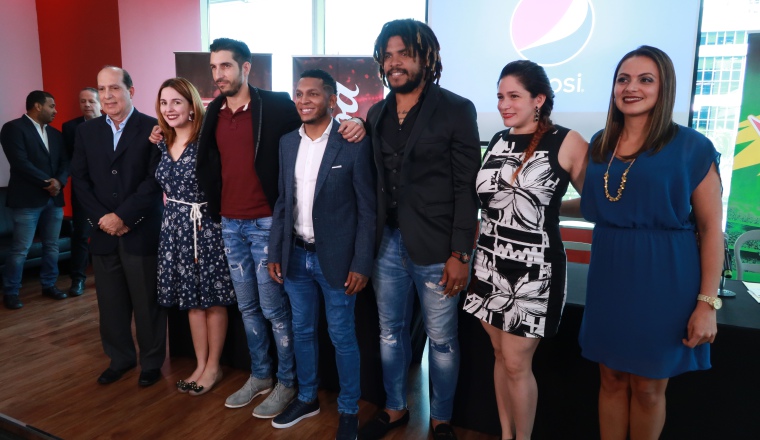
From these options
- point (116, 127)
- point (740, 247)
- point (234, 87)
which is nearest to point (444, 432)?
point (234, 87)

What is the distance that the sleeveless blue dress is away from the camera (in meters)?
1.44

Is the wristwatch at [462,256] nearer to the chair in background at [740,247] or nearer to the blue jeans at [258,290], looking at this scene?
the blue jeans at [258,290]

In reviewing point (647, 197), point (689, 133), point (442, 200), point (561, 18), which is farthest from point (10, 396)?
point (561, 18)

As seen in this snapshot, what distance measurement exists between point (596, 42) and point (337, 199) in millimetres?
2671

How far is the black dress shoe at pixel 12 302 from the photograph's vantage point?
3959 millimetres

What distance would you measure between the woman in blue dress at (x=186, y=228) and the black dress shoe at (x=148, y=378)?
11.2 inches

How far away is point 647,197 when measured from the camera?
147cm

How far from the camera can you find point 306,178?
2010 mm

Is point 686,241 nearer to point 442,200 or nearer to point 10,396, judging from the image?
point 442,200

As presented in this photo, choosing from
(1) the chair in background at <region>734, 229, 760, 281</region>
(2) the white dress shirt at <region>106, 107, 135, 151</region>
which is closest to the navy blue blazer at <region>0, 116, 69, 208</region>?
(2) the white dress shirt at <region>106, 107, 135, 151</region>

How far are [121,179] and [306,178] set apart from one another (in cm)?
117

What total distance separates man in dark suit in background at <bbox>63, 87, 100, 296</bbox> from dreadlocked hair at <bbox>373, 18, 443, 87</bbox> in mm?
3695

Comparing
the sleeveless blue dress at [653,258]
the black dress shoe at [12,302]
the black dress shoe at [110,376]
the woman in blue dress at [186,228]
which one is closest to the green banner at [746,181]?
the sleeveless blue dress at [653,258]

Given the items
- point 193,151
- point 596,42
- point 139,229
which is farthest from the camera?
point 596,42
